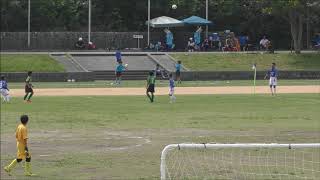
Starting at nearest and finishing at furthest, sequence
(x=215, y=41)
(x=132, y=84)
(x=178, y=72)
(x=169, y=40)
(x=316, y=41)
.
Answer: (x=132, y=84) → (x=178, y=72) → (x=169, y=40) → (x=215, y=41) → (x=316, y=41)

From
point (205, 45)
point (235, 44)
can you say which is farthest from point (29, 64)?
point (235, 44)

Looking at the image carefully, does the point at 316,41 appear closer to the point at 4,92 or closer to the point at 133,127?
the point at 4,92

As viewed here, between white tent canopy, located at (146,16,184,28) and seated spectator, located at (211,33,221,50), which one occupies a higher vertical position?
white tent canopy, located at (146,16,184,28)

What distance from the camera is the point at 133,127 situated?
24594 mm

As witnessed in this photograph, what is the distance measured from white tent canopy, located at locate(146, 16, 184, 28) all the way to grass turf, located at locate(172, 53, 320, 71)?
567 cm

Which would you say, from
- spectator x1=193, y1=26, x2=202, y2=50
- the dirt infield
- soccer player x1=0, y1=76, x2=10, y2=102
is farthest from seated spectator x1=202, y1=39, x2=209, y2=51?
soccer player x1=0, y1=76, x2=10, y2=102

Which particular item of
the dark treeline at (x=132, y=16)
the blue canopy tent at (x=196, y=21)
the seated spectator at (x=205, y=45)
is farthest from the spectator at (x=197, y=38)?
the dark treeline at (x=132, y=16)

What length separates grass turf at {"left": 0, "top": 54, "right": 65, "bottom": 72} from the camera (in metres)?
57.1

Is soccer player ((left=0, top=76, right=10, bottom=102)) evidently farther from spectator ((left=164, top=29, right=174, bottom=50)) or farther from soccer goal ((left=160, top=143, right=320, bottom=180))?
spectator ((left=164, top=29, right=174, bottom=50))

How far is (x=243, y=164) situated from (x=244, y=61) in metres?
47.4

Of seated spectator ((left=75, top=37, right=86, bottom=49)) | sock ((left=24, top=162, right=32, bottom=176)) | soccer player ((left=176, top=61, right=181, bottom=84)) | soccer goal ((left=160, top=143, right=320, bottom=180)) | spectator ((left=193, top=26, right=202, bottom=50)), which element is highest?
spectator ((left=193, top=26, right=202, bottom=50))

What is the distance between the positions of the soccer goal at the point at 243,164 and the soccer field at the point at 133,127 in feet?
2.29

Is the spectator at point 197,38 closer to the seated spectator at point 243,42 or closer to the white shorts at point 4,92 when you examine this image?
the seated spectator at point 243,42

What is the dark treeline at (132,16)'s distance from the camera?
73500mm
